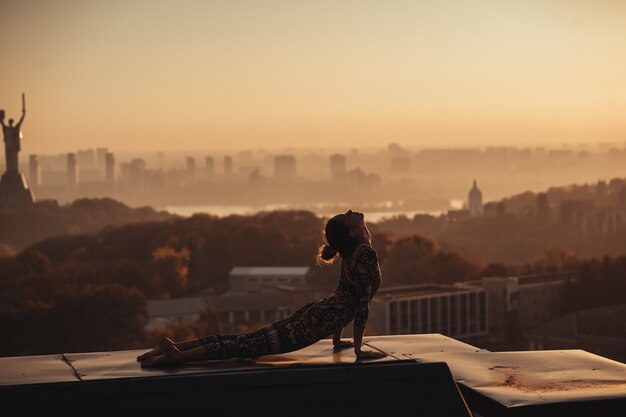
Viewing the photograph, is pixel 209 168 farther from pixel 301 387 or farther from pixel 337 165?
pixel 301 387

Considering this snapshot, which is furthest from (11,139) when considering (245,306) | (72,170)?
(72,170)

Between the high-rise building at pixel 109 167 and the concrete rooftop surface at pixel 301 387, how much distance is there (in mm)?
54533

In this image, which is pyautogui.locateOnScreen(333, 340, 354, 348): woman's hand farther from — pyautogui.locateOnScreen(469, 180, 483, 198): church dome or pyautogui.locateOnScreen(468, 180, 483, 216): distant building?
pyautogui.locateOnScreen(469, 180, 483, 198): church dome

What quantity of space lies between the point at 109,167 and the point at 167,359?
57389 mm

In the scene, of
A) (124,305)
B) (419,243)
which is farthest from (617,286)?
(124,305)

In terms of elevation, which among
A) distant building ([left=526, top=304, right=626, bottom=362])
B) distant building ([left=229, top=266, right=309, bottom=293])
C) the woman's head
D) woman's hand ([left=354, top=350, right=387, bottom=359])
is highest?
the woman's head

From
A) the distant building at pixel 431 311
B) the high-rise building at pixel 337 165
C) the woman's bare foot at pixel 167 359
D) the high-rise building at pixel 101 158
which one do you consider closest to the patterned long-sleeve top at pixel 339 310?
the woman's bare foot at pixel 167 359

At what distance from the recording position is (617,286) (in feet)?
100

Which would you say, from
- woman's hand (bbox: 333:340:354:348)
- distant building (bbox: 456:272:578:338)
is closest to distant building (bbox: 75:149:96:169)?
distant building (bbox: 456:272:578:338)

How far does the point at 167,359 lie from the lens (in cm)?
506

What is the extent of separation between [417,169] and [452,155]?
6.47ft

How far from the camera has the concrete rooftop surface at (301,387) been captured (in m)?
4.73

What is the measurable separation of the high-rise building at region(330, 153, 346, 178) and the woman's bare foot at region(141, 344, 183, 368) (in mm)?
58722

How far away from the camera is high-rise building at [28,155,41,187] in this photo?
52.9m
